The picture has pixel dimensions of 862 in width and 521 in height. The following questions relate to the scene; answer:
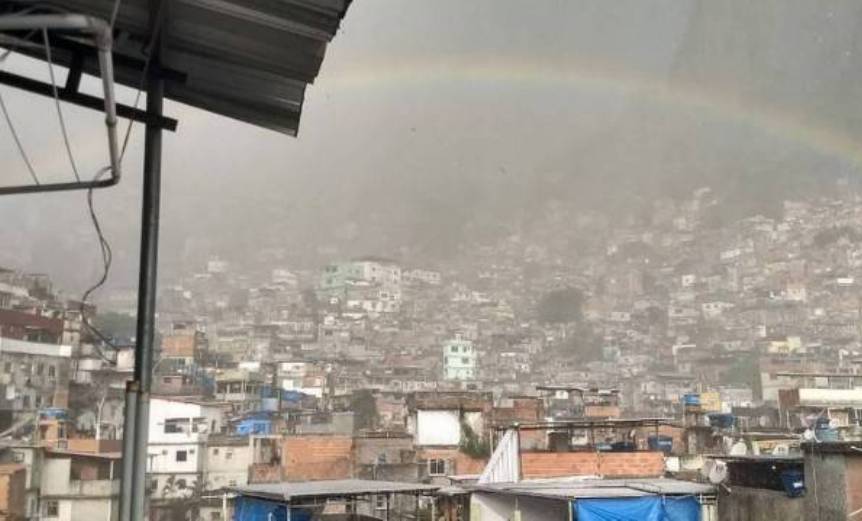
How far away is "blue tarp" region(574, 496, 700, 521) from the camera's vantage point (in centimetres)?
979

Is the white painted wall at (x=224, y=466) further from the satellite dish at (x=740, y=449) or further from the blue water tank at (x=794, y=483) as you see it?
the blue water tank at (x=794, y=483)

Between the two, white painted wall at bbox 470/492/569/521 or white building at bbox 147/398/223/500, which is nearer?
white painted wall at bbox 470/492/569/521

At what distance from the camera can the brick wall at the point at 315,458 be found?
23125 mm

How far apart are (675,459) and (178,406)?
53.2 ft

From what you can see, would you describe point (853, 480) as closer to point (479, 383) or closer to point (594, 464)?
point (594, 464)

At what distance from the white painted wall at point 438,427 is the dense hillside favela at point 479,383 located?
77 millimetres

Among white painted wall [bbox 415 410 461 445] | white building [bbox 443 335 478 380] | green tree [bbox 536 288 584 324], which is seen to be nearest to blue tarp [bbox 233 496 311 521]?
white painted wall [bbox 415 410 461 445]

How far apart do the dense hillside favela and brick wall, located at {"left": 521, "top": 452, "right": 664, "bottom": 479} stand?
5 centimetres

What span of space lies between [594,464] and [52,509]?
13117mm

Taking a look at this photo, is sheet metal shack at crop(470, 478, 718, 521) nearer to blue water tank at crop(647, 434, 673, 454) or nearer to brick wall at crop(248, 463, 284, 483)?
blue water tank at crop(647, 434, 673, 454)

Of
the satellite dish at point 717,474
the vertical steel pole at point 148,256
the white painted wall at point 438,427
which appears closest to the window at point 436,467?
the white painted wall at point 438,427

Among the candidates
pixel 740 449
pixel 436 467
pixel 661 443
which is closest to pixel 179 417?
pixel 436 467

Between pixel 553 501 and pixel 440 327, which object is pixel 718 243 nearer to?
pixel 440 327

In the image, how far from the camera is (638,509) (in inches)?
394
